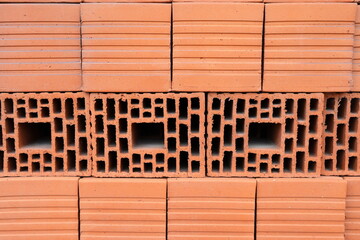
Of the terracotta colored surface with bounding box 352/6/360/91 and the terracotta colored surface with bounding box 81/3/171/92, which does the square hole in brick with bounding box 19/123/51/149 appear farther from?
the terracotta colored surface with bounding box 352/6/360/91

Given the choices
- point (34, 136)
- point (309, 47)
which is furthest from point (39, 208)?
point (309, 47)

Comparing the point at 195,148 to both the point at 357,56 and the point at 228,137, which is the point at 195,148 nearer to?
the point at 228,137

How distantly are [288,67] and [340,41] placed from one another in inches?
15.3

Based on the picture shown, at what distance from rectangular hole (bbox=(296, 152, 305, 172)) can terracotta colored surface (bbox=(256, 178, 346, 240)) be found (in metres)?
0.13

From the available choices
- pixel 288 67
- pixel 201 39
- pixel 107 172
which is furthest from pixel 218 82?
pixel 107 172

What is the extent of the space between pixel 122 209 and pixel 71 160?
54 cm

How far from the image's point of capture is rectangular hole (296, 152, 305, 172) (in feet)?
9.08

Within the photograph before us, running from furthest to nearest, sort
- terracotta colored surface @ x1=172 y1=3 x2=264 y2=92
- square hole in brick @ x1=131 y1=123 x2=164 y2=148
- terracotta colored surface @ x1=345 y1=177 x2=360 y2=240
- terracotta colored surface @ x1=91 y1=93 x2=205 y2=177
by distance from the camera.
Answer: square hole in brick @ x1=131 y1=123 x2=164 y2=148
terracotta colored surface @ x1=345 y1=177 x2=360 y2=240
terracotta colored surface @ x1=91 y1=93 x2=205 y2=177
terracotta colored surface @ x1=172 y1=3 x2=264 y2=92

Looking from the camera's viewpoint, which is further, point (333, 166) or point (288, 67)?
point (333, 166)

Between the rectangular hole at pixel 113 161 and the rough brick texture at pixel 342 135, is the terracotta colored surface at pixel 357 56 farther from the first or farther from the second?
the rectangular hole at pixel 113 161

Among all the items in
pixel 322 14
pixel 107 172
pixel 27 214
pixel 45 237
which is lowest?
pixel 45 237

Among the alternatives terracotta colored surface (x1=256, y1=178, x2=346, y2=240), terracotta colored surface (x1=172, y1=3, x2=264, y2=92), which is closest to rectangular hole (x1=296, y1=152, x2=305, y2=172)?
terracotta colored surface (x1=256, y1=178, x2=346, y2=240)

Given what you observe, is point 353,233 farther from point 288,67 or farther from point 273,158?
point 288,67

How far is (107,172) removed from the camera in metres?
2.70
